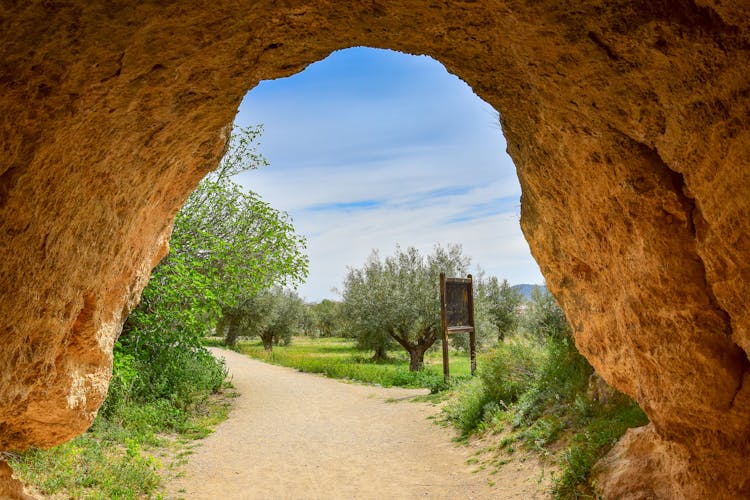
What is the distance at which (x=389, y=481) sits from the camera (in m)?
7.28

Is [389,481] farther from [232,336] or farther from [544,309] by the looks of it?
[232,336]

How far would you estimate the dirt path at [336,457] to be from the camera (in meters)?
6.75

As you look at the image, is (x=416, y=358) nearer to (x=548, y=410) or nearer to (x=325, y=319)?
(x=548, y=410)

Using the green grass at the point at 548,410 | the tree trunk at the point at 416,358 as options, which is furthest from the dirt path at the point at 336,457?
the tree trunk at the point at 416,358

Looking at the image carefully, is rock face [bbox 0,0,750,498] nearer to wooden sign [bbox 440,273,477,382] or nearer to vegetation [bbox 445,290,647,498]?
vegetation [bbox 445,290,647,498]

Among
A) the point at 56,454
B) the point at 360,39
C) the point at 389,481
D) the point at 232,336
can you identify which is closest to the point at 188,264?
the point at 56,454

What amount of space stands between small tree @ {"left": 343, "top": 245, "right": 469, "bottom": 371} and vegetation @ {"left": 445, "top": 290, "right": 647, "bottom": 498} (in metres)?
11.2

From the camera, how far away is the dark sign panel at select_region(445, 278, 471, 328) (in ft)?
46.1

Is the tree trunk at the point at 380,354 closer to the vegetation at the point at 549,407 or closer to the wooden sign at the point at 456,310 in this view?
the wooden sign at the point at 456,310

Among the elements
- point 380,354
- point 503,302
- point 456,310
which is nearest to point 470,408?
point 456,310

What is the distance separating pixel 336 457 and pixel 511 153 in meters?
5.98

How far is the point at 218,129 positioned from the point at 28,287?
1801mm

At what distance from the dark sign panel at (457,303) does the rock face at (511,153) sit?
937 cm

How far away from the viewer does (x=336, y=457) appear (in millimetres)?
8484
